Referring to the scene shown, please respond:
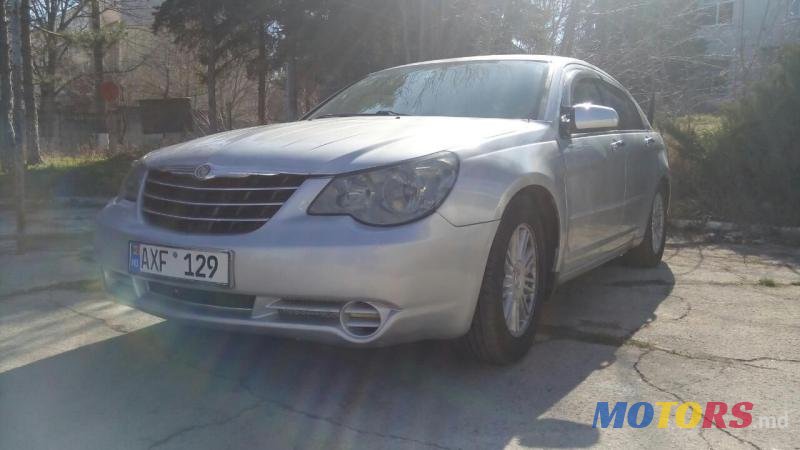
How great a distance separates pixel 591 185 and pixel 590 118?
379 mm

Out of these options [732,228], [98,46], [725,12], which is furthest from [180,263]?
[725,12]

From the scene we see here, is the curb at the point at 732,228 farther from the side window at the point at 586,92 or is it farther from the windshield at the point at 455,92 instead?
the windshield at the point at 455,92

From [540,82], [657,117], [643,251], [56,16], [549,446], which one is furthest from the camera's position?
[56,16]

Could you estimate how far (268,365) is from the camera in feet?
11.4

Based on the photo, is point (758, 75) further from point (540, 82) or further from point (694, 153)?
point (540, 82)

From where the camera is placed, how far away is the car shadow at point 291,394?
2701mm

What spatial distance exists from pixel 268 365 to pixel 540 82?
6.93ft

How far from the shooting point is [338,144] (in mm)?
3146

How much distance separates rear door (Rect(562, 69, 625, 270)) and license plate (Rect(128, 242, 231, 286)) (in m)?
1.83

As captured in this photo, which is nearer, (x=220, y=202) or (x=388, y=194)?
(x=388, y=194)

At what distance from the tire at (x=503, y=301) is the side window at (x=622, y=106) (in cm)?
184

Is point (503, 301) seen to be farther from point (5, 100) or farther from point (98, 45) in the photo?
point (98, 45)

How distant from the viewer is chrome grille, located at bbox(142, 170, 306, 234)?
294 centimetres

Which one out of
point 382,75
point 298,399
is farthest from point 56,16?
point 298,399
